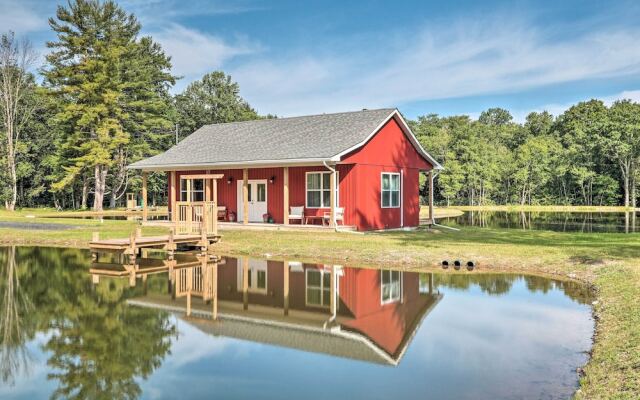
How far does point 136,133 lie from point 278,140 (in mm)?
24681

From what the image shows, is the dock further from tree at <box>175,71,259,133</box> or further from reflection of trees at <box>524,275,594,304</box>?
tree at <box>175,71,259,133</box>

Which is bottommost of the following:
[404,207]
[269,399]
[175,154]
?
[269,399]

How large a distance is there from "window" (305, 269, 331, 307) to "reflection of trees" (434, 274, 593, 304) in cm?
259

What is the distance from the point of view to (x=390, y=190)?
2488 cm

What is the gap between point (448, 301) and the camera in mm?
10984

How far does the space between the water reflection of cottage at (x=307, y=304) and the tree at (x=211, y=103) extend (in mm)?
46376

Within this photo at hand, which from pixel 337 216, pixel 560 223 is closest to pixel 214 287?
pixel 337 216

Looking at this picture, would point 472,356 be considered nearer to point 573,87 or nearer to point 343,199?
point 343,199

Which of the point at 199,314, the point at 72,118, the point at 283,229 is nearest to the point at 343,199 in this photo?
the point at 283,229

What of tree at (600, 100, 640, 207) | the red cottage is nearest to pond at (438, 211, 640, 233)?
the red cottage

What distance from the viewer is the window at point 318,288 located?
1095cm

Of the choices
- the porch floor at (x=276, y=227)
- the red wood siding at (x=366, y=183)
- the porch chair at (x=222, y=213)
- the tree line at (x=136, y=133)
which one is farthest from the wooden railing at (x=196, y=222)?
the tree line at (x=136, y=133)

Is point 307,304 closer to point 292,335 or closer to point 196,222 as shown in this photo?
point 292,335

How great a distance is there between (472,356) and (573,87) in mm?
67592
